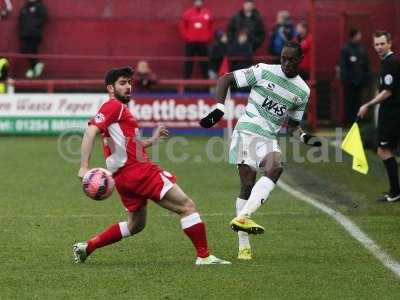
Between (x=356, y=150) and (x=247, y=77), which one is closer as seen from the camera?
(x=247, y=77)

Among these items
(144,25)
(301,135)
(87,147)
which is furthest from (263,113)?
(144,25)

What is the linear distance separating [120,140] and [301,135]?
2040mm

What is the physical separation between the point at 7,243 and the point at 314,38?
56.5 ft

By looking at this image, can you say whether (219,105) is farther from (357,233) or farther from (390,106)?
(390,106)

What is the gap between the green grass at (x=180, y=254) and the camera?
28.9 ft

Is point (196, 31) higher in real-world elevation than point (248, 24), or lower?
lower

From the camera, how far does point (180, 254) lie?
10594 mm

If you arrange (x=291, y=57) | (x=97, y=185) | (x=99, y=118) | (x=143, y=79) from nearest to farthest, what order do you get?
(x=97, y=185), (x=99, y=118), (x=291, y=57), (x=143, y=79)

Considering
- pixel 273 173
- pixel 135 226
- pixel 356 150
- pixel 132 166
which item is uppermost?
pixel 132 166

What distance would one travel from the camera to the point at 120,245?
11.2 meters

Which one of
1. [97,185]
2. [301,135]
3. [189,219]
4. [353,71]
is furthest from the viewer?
A: [353,71]

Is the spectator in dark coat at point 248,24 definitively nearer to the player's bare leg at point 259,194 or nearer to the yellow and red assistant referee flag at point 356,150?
the yellow and red assistant referee flag at point 356,150

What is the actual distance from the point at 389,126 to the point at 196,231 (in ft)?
18.0

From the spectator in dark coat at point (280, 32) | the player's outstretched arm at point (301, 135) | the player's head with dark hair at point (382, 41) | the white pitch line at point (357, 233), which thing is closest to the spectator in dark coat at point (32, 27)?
the spectator in dark coat at point (280, 32)
